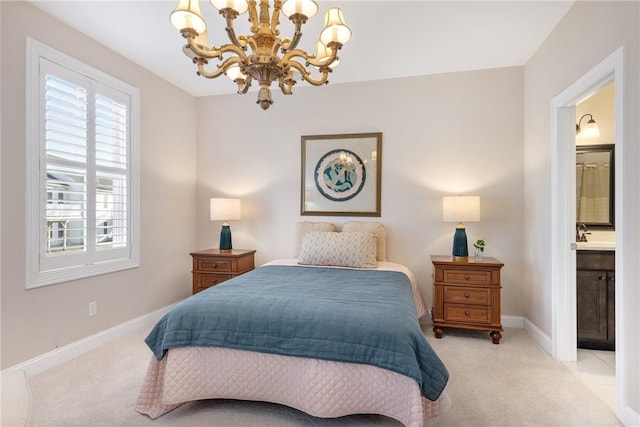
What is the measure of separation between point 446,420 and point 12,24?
150 inches

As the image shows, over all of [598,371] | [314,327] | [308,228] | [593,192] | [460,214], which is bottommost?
[598,371]

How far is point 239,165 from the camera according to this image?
13.6 ft

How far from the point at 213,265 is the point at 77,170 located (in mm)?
1507

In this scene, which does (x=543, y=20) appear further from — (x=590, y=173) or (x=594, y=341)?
(x=594, y=341)

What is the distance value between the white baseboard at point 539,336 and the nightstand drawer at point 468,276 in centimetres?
62

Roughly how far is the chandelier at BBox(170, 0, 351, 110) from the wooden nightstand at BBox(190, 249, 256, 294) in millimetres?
2039

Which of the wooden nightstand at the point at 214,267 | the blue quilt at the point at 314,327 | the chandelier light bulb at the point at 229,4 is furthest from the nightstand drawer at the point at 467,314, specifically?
the chandelier light bulb at the point at 229,4

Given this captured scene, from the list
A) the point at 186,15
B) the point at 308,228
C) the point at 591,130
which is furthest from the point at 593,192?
the point at 186,15

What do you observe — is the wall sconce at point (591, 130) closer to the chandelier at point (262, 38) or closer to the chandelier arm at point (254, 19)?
the chandelier at point (262, 38)

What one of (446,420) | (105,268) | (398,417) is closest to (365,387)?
(398,417)

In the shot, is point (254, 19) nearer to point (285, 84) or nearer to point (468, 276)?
point (285, 84)

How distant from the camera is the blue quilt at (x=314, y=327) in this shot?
165 centimetres

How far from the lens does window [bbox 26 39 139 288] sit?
2.43 metres

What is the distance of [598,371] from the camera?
246cm
